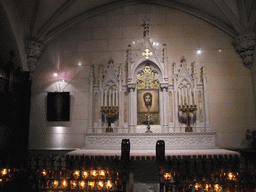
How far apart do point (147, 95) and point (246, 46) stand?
3.80 meters

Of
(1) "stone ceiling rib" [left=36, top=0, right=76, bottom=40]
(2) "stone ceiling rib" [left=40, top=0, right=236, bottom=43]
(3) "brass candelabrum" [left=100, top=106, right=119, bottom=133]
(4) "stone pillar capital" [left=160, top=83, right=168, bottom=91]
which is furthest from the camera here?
(2) "stone ceiling rib" [left=40, top=0, right=236, bottom=43]

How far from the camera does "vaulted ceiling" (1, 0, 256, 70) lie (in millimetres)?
7219

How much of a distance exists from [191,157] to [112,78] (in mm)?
3803

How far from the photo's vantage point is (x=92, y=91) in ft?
25.0

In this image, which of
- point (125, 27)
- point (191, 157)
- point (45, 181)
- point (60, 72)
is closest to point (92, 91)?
point (60, 72)

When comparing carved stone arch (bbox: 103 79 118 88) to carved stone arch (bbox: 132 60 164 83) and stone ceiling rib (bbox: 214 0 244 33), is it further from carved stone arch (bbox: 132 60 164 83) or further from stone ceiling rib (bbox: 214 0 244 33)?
stone ceiling rib (bbox: 214 0 244 33)

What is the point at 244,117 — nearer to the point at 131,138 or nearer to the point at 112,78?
the point at 131,138

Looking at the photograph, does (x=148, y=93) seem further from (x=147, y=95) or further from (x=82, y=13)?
(x=82, y=13)

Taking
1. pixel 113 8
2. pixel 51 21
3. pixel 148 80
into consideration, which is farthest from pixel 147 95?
pixel 51 21

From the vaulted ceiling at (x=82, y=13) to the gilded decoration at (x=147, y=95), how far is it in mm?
2855

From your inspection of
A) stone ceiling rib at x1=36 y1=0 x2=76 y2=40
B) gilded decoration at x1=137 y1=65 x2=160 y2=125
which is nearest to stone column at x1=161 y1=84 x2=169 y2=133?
gilded decoration at x1=137 y1=65 x2=160 y2=125

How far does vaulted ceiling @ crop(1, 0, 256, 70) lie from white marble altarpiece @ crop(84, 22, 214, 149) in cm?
185

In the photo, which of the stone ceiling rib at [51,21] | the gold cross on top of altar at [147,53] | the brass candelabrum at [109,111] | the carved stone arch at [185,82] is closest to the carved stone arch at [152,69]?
the gold cross on top of altar at [147,53]

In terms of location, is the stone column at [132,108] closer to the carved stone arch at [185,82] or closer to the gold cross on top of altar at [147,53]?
the gold cross on top of altar at [147,53]
